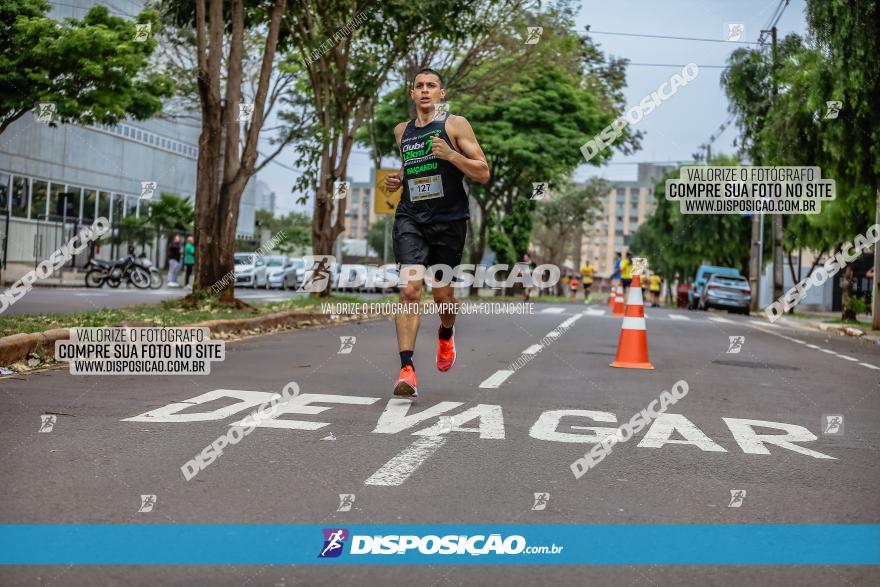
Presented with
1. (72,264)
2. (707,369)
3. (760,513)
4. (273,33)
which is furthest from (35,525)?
(72,264)

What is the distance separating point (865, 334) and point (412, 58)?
12509 millimetres

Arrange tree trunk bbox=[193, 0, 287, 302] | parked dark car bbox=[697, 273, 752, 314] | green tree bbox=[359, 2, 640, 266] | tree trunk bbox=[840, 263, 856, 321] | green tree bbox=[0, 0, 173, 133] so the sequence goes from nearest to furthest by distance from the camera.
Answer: tree trunk bbox=[193, 0, 287, 302] < green tree bbox=[0, 0, 173, 133] < tree trunk bbox=[840, 263, 856, 321] < green tree bbox=[359, 2, 640, 266] < parked dark car bbox=[697, 273, 752, 314]

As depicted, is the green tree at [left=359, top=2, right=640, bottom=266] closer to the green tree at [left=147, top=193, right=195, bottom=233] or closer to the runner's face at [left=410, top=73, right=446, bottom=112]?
the green tree at [left=147, top=193, right=195, bottom=233]

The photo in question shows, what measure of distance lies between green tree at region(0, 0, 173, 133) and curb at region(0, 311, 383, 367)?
13.3m

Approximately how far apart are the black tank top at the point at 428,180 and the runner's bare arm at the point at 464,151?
0.06 meters

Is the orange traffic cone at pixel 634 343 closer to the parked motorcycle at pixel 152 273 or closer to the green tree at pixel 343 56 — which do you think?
the green tree at pixel 343 56

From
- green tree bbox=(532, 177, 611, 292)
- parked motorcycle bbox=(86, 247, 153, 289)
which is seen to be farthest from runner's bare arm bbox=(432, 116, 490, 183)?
green tree bbox=(532, 177, 611, 292)

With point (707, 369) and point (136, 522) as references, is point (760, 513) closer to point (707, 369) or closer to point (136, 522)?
point (136, 522)

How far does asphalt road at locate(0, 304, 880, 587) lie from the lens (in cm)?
351

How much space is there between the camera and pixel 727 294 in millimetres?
41281

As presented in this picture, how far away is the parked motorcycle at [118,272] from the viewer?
30.3 m

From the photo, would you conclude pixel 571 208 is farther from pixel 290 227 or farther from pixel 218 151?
pixel 218 151

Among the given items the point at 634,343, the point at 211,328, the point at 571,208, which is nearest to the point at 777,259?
the point at 634,343

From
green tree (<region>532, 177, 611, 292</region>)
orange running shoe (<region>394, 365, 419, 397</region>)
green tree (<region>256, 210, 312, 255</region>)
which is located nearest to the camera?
orange running shoe (<region>394, 365, 419, 397</region>)
